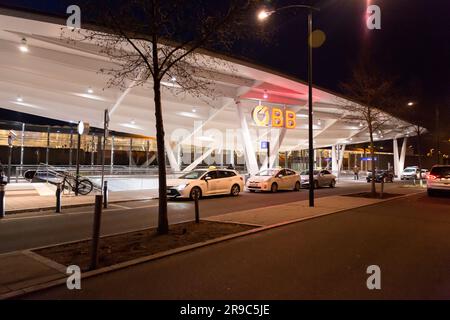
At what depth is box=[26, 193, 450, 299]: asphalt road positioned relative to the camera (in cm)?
497

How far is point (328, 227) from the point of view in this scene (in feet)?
33.5

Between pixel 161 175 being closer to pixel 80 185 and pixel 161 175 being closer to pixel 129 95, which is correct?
pixel 80 185

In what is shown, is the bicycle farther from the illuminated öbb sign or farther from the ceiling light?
the illuminated öbb sign

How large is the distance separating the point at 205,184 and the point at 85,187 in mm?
6034

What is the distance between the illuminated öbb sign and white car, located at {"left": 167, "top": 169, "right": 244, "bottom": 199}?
8.52 metres

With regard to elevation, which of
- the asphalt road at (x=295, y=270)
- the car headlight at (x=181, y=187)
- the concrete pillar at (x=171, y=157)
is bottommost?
the asphalt road at (x=295, y=270)

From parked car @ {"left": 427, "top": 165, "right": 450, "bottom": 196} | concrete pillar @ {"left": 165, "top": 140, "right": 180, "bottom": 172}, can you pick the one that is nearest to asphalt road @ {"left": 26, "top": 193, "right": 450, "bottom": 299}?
parked car @ {"left": 427, "top": 165, "right": 450, "bottom": 196}

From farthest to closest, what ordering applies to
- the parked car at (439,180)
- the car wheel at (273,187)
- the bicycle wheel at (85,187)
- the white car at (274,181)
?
1. the car wheel at (273,187)
2. the white car at (274,181)
3. the parked car at (439,180)
4. the bicycle wheel at (85,187)

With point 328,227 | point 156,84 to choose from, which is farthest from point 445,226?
point 156,84

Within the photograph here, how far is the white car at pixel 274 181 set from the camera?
22373 millimetres

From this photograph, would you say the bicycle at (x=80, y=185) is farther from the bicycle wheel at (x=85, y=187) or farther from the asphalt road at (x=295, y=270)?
the asphalt road at (x=295, y=270)

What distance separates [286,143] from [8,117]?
117 feet

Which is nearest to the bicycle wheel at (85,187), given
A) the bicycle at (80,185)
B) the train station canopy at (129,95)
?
the bicycle at (80,185)

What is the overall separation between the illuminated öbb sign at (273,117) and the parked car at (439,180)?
38.6ft
